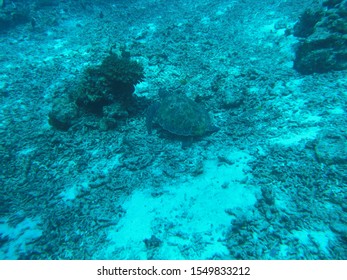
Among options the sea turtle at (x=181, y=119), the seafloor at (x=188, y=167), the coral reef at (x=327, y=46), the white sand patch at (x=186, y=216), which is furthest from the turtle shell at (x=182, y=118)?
the coral reef at (x=327, y=46)

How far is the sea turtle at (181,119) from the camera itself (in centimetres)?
521

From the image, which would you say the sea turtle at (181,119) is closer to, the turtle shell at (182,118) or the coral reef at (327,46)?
the turtle shell at (182,118)

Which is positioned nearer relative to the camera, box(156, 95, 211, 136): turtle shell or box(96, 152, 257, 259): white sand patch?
box(96, 152, 257, 259): white sand patch

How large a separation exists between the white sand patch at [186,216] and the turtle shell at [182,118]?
1.08m

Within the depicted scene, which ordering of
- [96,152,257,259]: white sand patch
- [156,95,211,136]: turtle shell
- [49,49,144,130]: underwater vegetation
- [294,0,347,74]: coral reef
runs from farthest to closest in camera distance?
1. [294,0,347,74]: coral reef
2. [49,49,144,130]: underwater vegetation
3. [156,95,211,136]: turtle shell
4. [96,152,257,259]: white sand patch

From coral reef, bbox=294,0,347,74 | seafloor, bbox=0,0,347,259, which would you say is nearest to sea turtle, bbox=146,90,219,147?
seafloor, bbox=0,0,347,259

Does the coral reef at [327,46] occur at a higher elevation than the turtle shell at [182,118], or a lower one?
higher

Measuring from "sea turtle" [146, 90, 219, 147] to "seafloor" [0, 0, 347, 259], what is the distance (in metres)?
0.29

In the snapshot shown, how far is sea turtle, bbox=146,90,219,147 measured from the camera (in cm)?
521

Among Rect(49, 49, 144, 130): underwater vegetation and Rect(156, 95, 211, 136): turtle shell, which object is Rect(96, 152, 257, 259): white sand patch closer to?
Rect(156, 95, 211, 136): turtle shell

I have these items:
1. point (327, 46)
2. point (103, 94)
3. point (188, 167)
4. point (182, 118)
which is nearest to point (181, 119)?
point (182, 118)

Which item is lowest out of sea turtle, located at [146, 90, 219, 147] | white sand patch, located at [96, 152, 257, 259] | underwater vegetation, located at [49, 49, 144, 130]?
white sand patch, located at [96, 152, 257, 259]
